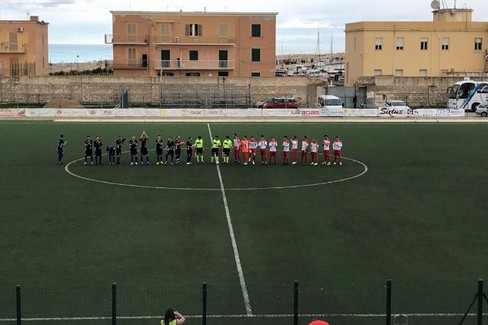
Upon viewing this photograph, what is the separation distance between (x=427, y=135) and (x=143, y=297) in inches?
A: 1526

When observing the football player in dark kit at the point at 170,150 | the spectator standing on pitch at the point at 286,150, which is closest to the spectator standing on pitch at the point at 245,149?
the spectator standing on pitch at the point at 286,150

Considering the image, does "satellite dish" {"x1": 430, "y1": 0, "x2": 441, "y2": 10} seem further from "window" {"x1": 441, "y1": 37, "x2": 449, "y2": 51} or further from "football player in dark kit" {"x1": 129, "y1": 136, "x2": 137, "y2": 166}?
"football player in dark kit" {"x1": 129, "y1": 136, "x2": 137, "y2": 166}

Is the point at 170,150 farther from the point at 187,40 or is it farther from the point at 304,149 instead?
the point at 187,40

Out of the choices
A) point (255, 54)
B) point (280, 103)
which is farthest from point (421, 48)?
point (280, 103)

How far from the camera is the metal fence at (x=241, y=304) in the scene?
1633 cm

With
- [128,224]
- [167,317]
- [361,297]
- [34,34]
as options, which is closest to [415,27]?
[34,34]

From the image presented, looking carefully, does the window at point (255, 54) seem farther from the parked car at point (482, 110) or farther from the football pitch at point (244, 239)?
the football pitch at point (244, 239)

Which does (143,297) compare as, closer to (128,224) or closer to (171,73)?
(128,224)

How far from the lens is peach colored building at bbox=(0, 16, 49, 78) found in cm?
8606

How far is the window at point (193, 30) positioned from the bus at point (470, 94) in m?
29.2

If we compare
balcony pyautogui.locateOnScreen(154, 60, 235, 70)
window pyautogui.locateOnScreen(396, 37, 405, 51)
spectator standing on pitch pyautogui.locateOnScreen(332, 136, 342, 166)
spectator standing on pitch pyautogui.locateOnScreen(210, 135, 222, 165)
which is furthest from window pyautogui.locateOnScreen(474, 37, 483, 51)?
spectator standing on pitch pyautogui.locateOnScreen(210, 135, 222, 165)

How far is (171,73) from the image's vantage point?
86875 mm

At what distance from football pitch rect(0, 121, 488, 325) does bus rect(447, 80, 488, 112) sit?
109ft

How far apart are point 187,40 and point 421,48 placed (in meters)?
25.9
